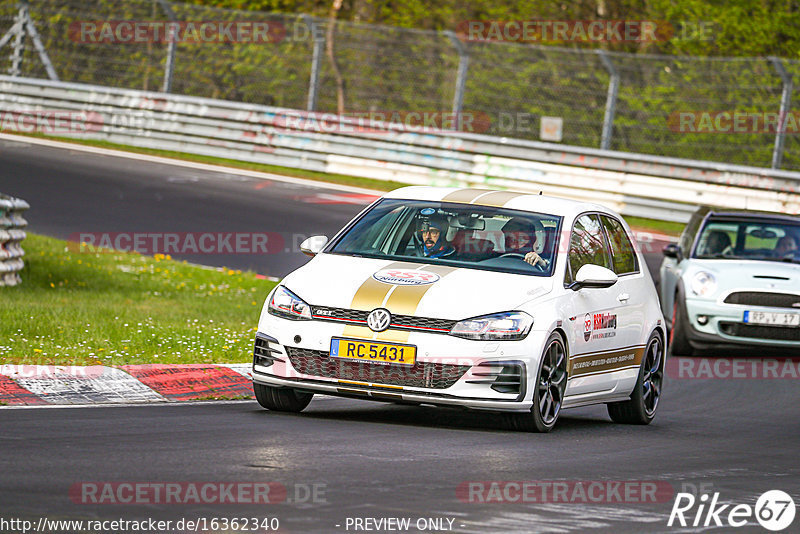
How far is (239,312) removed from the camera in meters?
14.7

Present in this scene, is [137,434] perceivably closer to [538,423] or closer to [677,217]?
[538,423]

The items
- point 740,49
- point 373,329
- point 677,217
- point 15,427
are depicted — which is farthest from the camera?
point 740,49

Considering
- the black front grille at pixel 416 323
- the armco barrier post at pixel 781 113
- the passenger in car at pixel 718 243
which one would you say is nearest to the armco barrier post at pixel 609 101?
the armco barrier post at pixel 781 113

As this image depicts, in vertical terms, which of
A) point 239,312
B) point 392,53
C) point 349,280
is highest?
point 392,53

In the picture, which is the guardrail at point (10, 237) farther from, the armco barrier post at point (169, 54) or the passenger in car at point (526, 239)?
the armco barrier post at point (169, 54)

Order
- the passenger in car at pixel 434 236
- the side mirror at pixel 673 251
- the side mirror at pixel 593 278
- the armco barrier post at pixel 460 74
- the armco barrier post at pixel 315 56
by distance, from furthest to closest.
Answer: the armco barrier post at pixel 315 56
the armco barrier post at pixel 460 74
the side mirror at pixel 673 251
the passenger in car at pixel 434 236
the side mirror at pixel 593 278

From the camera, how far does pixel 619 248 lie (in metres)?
11.2

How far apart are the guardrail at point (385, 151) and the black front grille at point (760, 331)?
9.49m

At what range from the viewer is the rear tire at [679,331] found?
50.9ft

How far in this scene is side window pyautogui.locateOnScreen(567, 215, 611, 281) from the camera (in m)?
10.1

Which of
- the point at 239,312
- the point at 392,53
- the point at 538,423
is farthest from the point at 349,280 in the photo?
the point at 392,53

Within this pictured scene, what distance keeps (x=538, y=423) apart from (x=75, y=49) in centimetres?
2161

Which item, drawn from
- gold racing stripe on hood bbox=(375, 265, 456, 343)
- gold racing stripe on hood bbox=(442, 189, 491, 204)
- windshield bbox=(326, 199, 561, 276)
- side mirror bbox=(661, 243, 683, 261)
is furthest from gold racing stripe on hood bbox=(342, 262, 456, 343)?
side mirror bbox=(661, 243, 683, 261)

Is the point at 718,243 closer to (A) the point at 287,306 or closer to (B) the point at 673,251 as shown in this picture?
(B) the point at 673,251
